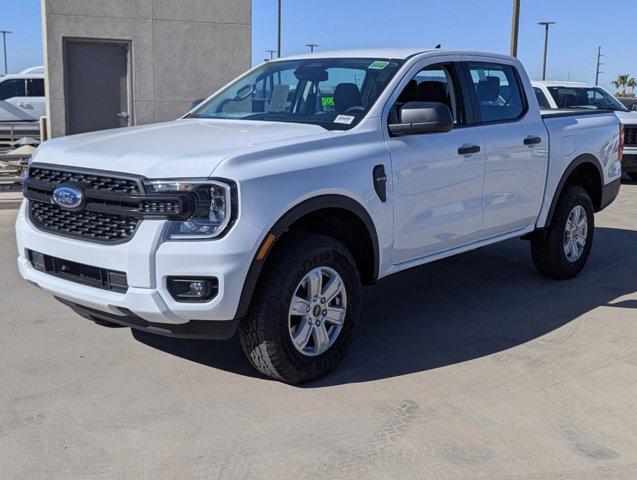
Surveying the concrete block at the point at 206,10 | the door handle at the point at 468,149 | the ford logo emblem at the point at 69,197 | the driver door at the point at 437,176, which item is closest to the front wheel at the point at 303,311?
the driver door at the point at 437,176

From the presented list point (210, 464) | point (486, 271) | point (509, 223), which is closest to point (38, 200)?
point (210, 464)

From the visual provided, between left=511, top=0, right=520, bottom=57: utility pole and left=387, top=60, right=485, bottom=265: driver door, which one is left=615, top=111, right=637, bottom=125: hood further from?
left=387, top=60, right=485, bottom=265: driver door

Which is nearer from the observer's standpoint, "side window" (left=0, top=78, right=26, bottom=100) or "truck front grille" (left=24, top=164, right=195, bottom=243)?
"truck front grille" (left=24, top=164, right=195, bottom=243)

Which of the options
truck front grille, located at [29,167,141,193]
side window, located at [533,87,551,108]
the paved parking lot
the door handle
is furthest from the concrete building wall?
the door handle

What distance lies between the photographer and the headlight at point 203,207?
372 centimetres

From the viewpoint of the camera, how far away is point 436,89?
539cm

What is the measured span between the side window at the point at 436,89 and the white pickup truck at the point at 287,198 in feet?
0.05

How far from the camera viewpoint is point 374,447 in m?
3.54

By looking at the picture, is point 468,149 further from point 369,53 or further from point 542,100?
point 542,100

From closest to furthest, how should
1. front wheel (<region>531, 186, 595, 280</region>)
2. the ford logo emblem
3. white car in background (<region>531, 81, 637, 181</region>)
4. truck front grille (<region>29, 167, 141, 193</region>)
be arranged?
truck front grille (<region>29, 167, 141, 193</region>), the ford logo emblem, front wheel (<region>531, 186, 595, 280</region>), white car in background (<region>531, 81, 637, 181</region>)

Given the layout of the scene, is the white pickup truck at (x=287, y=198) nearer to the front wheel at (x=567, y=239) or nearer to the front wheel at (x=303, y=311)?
the front wheel at (x=303, y=311)

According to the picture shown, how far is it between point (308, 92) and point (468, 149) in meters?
1.15

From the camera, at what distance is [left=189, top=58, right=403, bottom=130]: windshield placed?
4.87m

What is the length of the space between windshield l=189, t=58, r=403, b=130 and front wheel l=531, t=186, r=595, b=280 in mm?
2277
